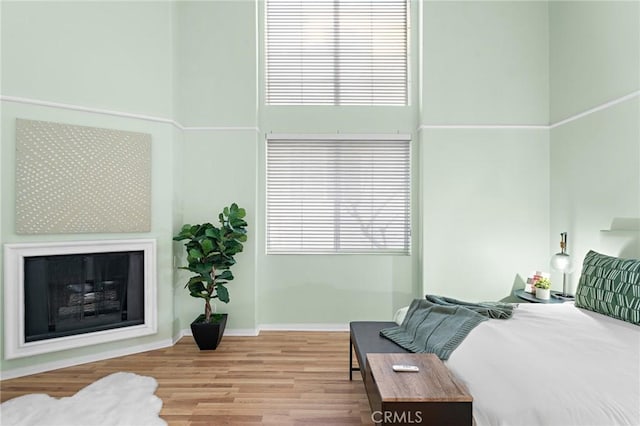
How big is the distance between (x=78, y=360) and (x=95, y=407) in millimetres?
1020

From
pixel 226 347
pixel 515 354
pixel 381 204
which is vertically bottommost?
pixel 226 347

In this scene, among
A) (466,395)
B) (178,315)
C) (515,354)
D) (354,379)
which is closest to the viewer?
(466,395)

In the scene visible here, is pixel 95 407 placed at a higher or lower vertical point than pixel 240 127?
lower

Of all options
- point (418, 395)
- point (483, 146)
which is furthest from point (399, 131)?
point (418, 395)

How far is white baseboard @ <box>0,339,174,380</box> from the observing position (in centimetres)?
293

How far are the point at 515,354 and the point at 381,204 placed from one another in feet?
8.77

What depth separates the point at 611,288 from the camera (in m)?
2.38

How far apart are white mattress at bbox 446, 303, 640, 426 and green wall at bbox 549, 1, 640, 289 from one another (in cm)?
126

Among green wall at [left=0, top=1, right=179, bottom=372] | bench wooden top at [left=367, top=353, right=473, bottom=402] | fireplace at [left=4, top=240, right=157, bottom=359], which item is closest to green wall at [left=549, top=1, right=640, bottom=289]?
bench wooden top at [left=367, top=353, right=473, bottom=402]

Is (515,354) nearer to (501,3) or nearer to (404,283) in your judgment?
(404,283)

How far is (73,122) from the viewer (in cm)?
319

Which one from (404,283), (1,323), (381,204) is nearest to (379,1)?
(381,204)

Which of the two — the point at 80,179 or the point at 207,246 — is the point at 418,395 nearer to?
the point at 207,246

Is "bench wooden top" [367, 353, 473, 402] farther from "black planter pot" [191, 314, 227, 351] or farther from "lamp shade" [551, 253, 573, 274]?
"lamp shade" [551, 253, 573, 274]
